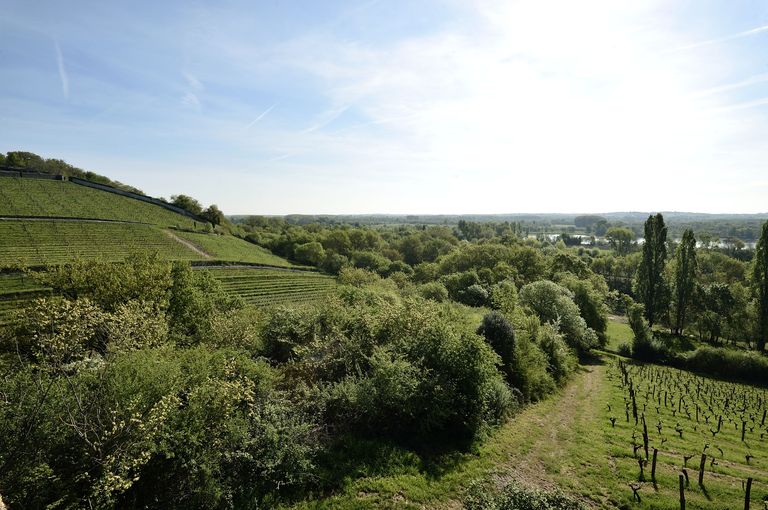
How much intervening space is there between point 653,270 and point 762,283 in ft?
33.0

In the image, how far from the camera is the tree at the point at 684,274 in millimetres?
46531

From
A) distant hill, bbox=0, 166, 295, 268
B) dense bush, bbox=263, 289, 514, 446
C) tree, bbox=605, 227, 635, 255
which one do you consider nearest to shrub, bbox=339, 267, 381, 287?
distant hill, bbox=0, 166, 295, 268

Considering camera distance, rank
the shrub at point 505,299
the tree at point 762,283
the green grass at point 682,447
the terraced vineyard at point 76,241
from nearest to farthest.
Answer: the green grass at point 682,447 → the shrub at point 505,299 → the tree at point 762,283 → the terraced vineyard at point 76,241

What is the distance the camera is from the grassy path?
10789 millimetres

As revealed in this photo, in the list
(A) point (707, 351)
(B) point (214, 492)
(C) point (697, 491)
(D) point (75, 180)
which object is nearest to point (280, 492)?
(B) point (214, 492)

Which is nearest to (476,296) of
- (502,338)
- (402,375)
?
(502,338)

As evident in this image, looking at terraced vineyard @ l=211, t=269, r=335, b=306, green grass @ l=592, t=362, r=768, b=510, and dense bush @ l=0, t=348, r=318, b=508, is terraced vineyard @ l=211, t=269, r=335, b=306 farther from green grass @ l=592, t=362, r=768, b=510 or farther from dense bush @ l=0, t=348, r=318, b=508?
dense bush @ l=0, t=348, r=318, b=508

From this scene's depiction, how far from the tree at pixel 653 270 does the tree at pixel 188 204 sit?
9704 cm

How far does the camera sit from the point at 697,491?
11.7 meters

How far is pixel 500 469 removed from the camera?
12.8 meters

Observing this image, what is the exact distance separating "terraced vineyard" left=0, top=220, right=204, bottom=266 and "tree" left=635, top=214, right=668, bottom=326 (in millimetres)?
58662

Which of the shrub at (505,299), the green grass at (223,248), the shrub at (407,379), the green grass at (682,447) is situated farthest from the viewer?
the green grass at (223,248)

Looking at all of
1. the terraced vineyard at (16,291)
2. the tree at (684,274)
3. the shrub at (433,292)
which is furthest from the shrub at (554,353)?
the terraced vineyard at (16,291)

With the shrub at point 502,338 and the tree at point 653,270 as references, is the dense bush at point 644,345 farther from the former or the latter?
the shrub at point 502,338
